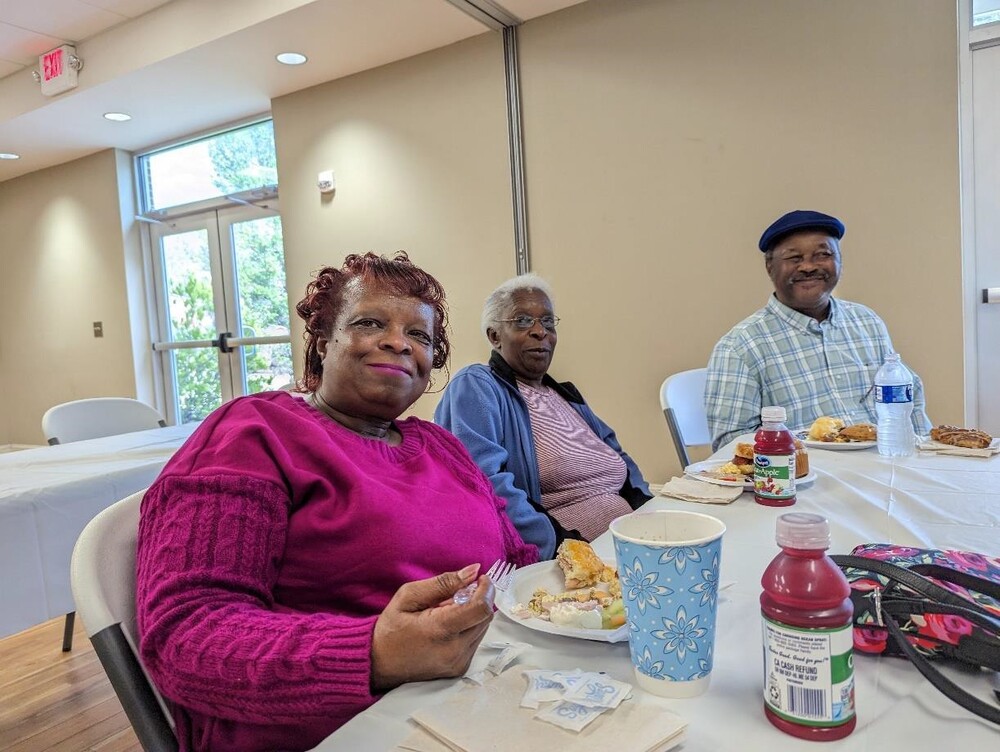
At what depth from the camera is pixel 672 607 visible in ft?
1.78

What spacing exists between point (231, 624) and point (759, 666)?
Result: 49cm

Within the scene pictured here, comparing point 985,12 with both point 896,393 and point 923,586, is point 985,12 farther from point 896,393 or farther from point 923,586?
point 923,586

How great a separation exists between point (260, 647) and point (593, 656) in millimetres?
316

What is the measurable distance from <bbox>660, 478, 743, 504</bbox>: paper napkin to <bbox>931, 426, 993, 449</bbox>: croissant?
67 centimetres

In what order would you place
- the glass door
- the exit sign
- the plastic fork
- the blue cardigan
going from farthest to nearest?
the glass door < the exit sign < the blue cardigan < the plastic fork

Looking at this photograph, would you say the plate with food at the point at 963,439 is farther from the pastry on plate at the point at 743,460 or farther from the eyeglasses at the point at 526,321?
the eyeglasses at the point at 526,321

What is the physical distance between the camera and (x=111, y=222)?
5.16 m

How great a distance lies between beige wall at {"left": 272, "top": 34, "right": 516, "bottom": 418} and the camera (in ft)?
11.5

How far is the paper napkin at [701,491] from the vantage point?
1174mm

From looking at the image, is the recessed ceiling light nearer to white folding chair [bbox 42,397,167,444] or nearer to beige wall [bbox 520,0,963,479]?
beige wall [bbox 520,0,963,479]

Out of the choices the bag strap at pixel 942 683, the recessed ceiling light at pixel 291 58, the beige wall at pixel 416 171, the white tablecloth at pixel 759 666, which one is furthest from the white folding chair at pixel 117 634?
the recessed ceiling light at pixel 291 58

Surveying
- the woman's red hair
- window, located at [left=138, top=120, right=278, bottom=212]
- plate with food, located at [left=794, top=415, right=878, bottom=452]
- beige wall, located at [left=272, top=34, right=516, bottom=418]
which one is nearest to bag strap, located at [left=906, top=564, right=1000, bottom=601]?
the woman's red hair

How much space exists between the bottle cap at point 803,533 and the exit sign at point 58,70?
4.76 metres

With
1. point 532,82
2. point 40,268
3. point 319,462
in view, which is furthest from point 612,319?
point 40,268
